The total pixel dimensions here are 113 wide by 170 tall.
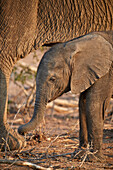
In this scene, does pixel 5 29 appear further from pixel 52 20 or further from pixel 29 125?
pixel 29 125

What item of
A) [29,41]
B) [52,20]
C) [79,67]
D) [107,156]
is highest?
[52,20]

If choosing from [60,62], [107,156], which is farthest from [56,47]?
[107,156]

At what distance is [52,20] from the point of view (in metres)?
3.88

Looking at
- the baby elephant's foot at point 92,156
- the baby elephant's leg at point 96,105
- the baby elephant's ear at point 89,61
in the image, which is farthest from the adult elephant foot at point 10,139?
the baby elephant's ear at point 89,61

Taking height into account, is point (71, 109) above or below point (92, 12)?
below

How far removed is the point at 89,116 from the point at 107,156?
0.53 metres

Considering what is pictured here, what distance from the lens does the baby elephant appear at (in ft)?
9.57

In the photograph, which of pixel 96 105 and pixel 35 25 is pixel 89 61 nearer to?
pixel 96 105

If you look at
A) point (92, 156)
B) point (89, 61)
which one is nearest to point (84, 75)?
point (89, 61)

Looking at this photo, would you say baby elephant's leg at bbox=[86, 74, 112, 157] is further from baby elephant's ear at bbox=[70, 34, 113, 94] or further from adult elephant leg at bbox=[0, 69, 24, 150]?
adult elephant leg at bbox=[0, 69, 24, 150]

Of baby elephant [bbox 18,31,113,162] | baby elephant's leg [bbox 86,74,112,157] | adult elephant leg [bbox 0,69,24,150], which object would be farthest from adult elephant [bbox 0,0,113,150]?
baby elephant's leg [bbox 86,74,112,157]

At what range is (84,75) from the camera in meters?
2.99

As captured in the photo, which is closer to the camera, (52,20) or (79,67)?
(79,67)

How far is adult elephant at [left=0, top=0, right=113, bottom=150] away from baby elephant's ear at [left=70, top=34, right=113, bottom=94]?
875mm
